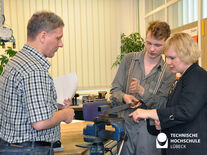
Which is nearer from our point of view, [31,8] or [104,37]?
[31,8]

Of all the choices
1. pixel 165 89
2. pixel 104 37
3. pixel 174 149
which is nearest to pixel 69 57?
pixel 104 37

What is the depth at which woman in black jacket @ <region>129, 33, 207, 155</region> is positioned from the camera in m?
1.34

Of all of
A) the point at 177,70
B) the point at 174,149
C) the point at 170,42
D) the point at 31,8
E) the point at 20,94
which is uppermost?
the point at 31,8

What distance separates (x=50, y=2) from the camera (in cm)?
620

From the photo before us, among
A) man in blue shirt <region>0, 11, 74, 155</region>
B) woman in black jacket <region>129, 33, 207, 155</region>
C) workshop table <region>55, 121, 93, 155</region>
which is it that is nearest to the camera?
man in blue shirt <region>0, 11, 74, 155</region>

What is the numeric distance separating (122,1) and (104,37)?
112 centimetres

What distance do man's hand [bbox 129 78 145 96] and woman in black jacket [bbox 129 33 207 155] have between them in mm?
331

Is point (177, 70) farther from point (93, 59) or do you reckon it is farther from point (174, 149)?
point (93, 59)

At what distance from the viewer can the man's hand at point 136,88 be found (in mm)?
1795

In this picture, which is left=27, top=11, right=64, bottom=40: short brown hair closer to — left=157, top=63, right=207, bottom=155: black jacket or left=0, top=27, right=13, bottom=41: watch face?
left=157, top=63, right=207, bottom=155: black jacket

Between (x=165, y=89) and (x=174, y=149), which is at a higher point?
(x=165, y=89)

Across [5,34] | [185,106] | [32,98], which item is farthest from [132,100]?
[5,34]

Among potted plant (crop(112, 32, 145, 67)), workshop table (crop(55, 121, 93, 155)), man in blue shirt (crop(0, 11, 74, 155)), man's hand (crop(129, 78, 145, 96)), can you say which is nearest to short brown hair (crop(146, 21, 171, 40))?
man's hand (crop(129, 78, 145, 96))

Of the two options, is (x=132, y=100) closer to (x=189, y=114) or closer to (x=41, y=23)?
(x=189, y=114)
